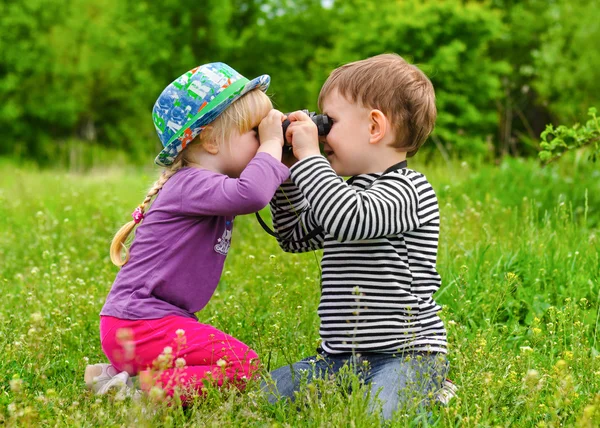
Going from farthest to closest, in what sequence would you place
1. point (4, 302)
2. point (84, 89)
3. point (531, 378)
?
point (84, 89), point (4, 302), point (531, 378)

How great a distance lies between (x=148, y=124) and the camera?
120 ft

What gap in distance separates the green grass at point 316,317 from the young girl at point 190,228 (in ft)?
0.71

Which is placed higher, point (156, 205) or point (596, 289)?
point (156, 205)

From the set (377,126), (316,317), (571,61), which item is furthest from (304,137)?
(571,61)

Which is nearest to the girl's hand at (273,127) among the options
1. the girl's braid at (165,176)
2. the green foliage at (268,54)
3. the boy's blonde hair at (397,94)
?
the boy's blonde hair at (397,94)

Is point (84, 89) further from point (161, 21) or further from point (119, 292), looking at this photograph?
point (119, 292)

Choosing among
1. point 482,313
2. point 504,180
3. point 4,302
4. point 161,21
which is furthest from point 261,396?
point 161,21

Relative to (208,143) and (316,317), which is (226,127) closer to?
(208,143)

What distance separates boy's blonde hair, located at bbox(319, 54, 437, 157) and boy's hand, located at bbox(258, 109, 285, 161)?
12.8 inches

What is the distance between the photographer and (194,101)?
329cm

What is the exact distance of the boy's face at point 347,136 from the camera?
3.26m

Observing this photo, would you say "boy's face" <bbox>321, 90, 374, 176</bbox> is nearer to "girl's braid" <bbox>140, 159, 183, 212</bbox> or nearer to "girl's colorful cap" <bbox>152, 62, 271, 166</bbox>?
"girl's colorful cap" <bbox>152, 62, 271, 166</bbox>

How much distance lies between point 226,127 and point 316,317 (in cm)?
144

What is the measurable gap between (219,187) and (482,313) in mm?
1846
